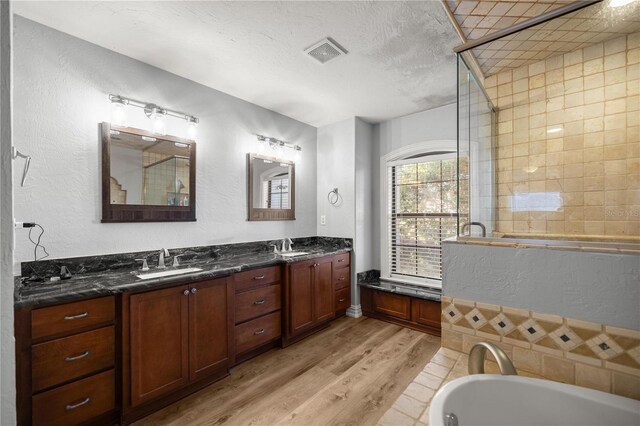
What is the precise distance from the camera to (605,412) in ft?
2.91

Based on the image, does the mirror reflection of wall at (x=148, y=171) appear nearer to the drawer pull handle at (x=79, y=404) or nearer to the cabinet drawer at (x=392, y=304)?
the drawer pull handle at (x=79, y=404)

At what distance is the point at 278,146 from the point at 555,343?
3.06 metres

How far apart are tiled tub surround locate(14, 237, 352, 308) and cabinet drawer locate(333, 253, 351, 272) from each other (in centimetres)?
34

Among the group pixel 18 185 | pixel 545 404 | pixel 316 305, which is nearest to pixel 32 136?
pixel 18 185

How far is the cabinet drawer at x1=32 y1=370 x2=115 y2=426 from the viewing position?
1.44 m

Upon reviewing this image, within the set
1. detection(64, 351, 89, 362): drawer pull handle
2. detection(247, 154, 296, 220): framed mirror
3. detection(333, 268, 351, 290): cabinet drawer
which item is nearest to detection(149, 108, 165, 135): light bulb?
detection(247, 154, 296, 220): framed mirror

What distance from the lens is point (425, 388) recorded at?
108cm

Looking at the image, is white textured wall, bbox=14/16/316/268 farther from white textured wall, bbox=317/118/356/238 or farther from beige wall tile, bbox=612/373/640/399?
beige wall tile, bbox=612/373/640/399

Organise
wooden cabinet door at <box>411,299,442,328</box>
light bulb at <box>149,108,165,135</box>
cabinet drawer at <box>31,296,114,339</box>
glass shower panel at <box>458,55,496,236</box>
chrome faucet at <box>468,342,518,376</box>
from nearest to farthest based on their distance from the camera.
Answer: chrome faucet at <box>468,342,518,376</box>
cabinet drawer at <box>31,296,114,339</box>
glass shower panel at <box>458,55,496,236</box>
light bulb at <box>149,108,165,135</box>
wooden cabinet door at <box>411,299,442,328</box>

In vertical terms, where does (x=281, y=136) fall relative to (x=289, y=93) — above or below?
below

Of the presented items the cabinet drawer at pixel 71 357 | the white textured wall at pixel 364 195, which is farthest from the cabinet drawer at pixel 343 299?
the cabinet drawer at pixel 71 357

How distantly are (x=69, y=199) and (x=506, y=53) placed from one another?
334 centimetres

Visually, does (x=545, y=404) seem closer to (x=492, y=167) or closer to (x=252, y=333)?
(x=492, y=167)

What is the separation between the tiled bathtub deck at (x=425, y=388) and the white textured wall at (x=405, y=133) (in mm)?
2656
